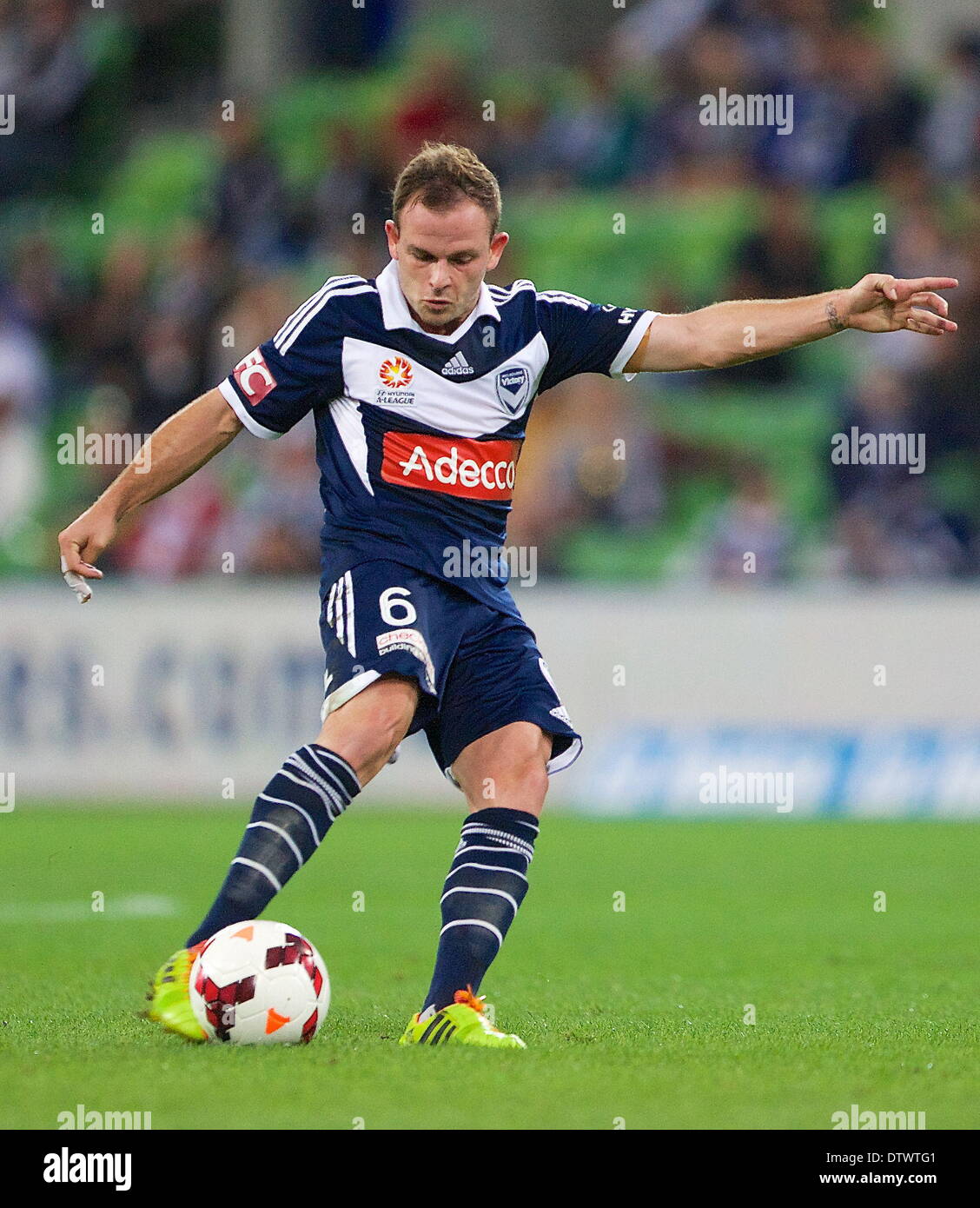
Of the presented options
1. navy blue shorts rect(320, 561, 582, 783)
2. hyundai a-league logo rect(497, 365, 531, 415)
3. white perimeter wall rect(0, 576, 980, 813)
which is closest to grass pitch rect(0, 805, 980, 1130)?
white perimeter wall rect(0, 576, 980, 813)

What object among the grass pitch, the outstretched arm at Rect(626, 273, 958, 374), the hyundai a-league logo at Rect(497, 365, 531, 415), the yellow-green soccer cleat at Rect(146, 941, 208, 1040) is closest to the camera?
the grass pitch

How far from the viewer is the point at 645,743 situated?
13195mm

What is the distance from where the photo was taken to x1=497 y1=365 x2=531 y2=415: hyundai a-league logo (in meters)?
5.16

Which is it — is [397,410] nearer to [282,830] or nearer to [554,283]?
[282,830]

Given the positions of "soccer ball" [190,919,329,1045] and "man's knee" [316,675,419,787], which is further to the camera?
"man's knee" [316,675,419,787]

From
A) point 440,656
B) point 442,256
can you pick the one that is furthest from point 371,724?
point 442,256

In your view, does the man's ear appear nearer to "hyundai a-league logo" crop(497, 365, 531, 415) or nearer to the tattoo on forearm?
"hyundai a-league logo" crop(497, 365, 531, 415)

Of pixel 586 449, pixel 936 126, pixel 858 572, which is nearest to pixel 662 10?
pixel 936 126

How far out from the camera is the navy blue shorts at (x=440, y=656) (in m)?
4.87

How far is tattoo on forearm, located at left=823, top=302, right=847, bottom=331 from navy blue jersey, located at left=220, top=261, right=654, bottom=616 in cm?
80

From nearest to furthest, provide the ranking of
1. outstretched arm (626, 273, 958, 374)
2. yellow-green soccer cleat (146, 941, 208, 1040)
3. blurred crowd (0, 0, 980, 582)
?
1. yellow-green soccer cleat (146, 941, 208, 1040)
2. outstretched arm (626, 273, 958, 374)
3. blurred crowd (0, 0, 980, 582)

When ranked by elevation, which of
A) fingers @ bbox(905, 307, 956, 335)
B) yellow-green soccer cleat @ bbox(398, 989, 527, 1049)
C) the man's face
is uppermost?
the man's face

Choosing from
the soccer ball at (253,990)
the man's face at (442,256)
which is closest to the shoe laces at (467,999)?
the soccer ball at (253,990)
